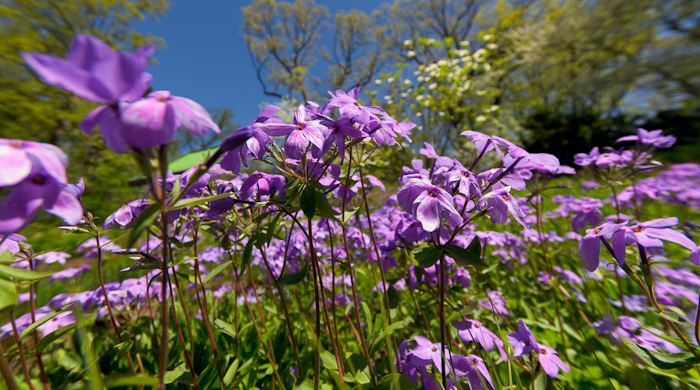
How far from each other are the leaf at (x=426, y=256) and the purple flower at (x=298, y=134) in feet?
1.43

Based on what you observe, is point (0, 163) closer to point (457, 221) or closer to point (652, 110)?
point (457, 221)

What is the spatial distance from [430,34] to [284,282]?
20142mm

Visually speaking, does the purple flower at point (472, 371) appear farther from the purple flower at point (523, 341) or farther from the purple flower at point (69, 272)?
the purple flower at point (69, 272)

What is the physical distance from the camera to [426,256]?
832mm

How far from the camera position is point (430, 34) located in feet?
57.0

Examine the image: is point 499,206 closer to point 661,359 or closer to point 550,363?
point 661,359

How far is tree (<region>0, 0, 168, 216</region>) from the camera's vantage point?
10852 mm

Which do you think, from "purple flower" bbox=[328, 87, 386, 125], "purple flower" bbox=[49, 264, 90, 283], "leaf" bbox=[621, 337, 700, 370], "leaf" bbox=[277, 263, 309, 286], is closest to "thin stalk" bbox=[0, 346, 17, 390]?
"leaf" bbox=[277, 263, 309, 286]

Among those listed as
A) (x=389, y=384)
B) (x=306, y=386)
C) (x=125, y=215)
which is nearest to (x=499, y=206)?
(x=389, y=384)

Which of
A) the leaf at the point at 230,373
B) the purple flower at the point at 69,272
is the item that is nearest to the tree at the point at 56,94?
the purple flower at the point at 69,272

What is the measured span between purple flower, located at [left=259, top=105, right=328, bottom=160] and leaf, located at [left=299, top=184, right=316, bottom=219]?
98 millimetres

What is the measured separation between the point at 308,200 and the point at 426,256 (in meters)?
0.39

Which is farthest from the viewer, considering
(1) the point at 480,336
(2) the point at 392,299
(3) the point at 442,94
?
(3) the point at 442,94

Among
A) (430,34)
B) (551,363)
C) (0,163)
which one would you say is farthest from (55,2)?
(551,363)
